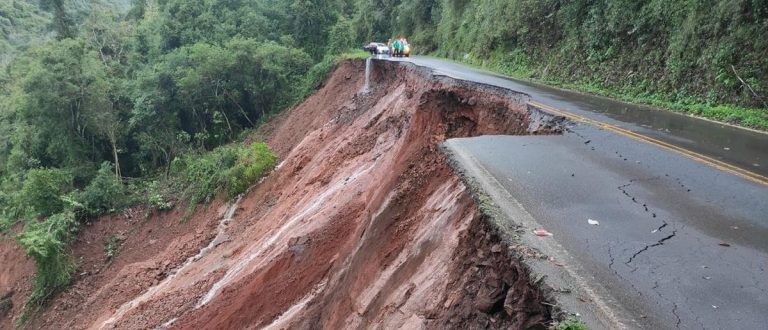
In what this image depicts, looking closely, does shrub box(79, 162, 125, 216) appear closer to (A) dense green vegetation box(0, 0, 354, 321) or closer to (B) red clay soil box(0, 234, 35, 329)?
(A) dense green vegetation box(0, 0, 354, 321)

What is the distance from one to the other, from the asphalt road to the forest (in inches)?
143

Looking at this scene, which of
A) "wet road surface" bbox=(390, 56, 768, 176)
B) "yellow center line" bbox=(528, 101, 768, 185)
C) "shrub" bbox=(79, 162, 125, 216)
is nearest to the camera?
"yellow center line" bbox=(528, 101, 768, 185)

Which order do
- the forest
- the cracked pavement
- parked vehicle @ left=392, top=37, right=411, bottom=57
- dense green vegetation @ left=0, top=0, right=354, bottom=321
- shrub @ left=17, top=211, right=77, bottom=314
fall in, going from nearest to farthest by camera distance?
1. the cracked pavement
2. the forest
3. shrub @ left=17, top=211, right=77, bottom=314
4. dense green vegetation @ left=0, top=0, right=354, bottom=321
5. parked vehicle @ left=392, top=37, right=411, bottom=57

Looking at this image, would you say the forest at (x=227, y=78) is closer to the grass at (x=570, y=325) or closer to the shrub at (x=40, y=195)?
the shrub at (x=40, y=195)

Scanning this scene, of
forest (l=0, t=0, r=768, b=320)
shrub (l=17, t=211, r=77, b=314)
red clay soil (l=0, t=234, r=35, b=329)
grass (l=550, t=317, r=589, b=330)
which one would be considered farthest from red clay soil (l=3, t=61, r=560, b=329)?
red clay soil (l=0, t=234, r=35, b=329)

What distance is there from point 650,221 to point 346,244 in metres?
4.96

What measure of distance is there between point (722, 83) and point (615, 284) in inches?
386

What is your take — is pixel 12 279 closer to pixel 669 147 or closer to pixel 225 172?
pixel 225 172

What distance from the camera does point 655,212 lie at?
5.66 meters

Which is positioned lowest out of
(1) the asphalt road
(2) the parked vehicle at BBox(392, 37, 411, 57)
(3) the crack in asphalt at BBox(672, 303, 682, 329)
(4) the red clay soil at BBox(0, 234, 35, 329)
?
(4) the red clay soil at BBox(0, 234, 35, 329)

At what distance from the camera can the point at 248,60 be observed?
25.5 metres

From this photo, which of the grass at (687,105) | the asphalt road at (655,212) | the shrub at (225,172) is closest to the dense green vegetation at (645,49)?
the grass at (687,105)

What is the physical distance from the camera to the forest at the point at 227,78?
41.4 ft

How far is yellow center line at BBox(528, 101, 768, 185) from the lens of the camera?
22.3 ft
